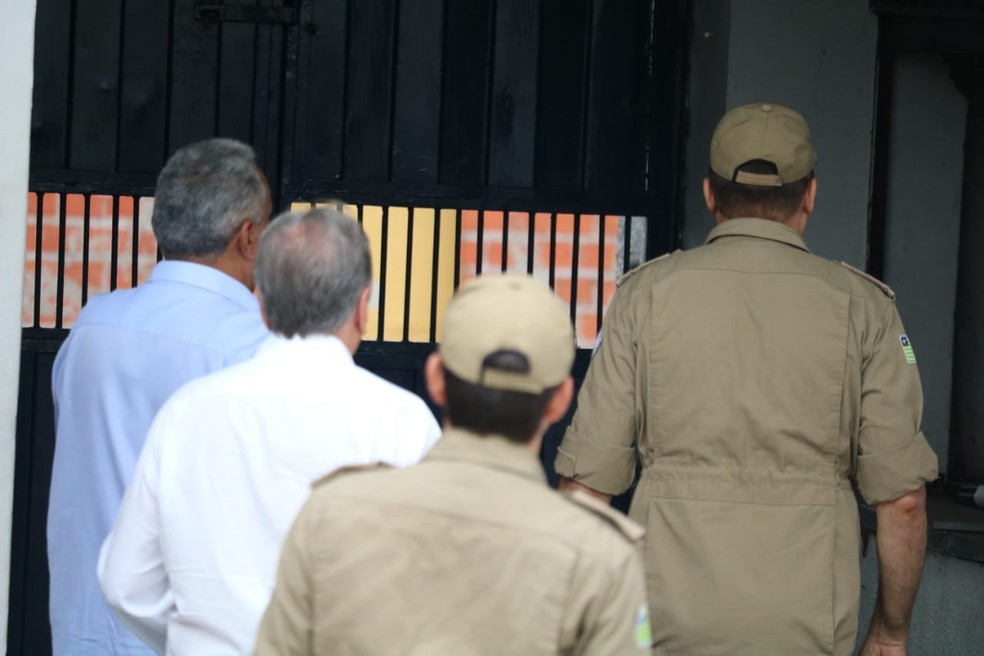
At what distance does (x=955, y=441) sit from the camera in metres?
5.05

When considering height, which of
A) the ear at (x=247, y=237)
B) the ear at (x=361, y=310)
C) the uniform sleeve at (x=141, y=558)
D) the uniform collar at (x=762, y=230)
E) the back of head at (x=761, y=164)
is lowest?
the uniform sleeve at (x=141, y=558)

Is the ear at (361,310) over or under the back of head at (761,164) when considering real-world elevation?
under

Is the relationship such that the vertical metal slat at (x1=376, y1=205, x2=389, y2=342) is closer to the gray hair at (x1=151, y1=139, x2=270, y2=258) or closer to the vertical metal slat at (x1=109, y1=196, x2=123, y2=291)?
the vertical metal slat at (x1=109, y1=196, x2=123, y2=291)

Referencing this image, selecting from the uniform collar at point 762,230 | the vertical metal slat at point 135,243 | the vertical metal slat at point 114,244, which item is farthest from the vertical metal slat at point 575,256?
the uniform collar at point 762,230

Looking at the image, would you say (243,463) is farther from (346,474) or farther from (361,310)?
(346,474)

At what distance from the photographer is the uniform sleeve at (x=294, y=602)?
5.98 feet

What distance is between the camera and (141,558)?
241cm

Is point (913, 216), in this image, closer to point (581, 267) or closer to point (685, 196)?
point (685, 196)

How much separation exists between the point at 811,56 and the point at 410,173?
49.9 inches

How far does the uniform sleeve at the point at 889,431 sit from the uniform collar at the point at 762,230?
0.25 metres

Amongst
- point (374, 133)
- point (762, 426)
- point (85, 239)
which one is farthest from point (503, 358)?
point (85, 239)

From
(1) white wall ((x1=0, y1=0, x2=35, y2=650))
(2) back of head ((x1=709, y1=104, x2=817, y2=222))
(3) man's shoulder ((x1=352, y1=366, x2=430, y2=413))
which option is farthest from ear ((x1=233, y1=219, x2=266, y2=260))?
(2) back of head ((x1=709, y1=104, x2=817, y2=222))

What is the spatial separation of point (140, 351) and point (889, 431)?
4.78ft

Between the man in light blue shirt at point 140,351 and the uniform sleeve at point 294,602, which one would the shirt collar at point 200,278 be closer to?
the man in light blue shirt at point 140,351
